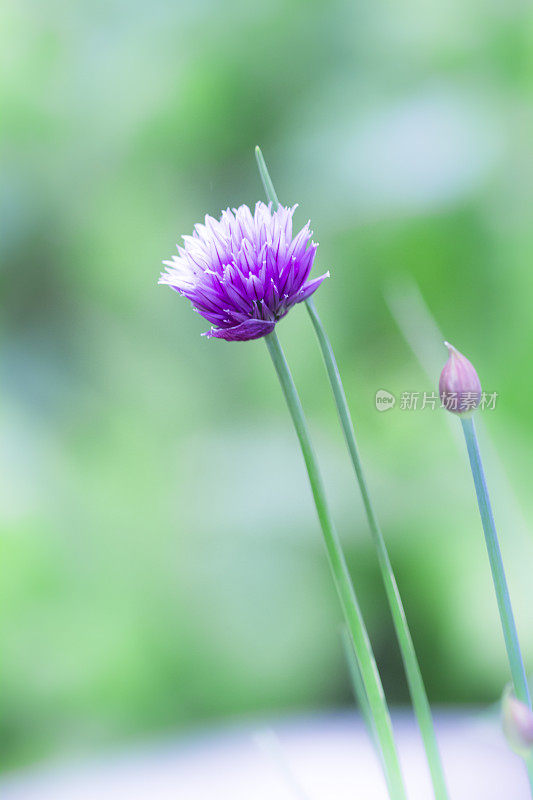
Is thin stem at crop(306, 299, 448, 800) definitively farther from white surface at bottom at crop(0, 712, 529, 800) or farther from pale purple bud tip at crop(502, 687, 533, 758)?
white surface at bottom at crop(0, 712, 529, 800)

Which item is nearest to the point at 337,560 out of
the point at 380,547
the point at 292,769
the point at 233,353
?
the point at 380,547

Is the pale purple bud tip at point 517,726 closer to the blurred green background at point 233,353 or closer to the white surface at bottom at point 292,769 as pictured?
the white surface at bottom at point 292,769

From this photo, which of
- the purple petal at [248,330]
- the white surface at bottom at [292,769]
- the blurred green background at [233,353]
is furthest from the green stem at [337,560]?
the blurred green background at [233,353]

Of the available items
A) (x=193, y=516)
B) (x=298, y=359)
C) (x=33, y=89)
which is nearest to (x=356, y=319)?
(x=298, y=359)

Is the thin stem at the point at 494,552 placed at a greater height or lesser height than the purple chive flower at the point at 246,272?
lesser

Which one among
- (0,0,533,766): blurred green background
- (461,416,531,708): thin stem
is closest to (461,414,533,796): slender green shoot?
(461,416,531,708): thin stem

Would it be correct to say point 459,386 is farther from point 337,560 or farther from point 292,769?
point 292,769
